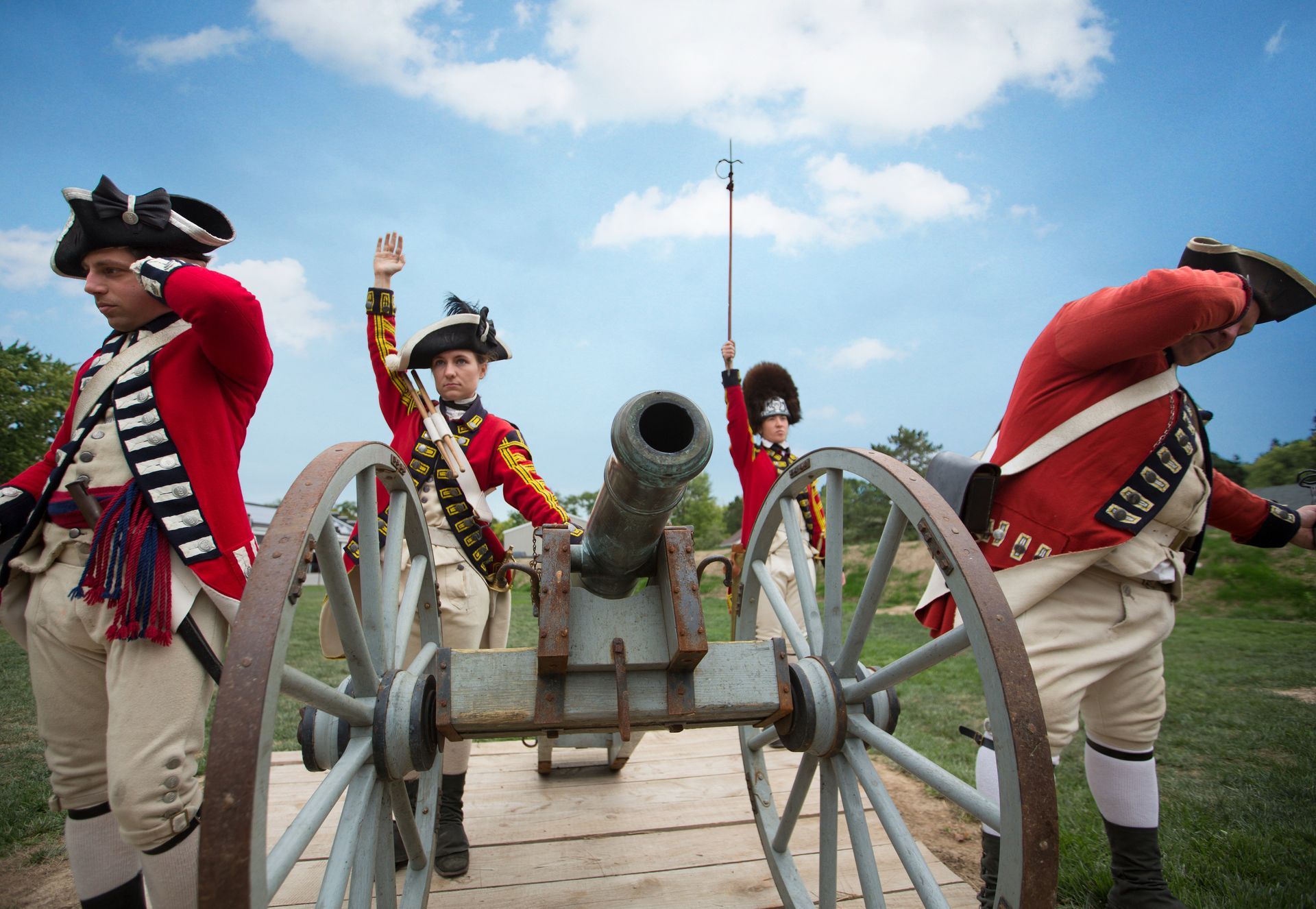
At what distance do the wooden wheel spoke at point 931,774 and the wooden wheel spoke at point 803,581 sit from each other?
305 millimetres

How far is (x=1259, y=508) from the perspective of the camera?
2.58 metres

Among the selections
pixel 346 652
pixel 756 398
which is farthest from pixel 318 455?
pixel 756 398

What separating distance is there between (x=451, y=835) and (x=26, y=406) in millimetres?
22093

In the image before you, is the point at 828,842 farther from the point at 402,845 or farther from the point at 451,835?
the point at 402,845

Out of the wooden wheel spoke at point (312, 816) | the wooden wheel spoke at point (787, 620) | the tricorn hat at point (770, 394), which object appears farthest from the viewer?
the tricorn hat at point (770, 394)

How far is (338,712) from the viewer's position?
162cm

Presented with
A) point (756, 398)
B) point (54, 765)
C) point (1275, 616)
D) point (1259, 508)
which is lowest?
point (1275, 616)

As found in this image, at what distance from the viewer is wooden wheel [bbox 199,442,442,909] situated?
3.60ft

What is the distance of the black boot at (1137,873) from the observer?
2148 mm

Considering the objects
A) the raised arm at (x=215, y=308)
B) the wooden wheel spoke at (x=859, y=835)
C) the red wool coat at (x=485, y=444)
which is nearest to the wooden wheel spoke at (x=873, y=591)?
the wooden wheel spoke at (x=859, y=835)

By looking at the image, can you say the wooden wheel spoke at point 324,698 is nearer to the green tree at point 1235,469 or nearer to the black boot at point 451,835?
the black boot at point 451,835

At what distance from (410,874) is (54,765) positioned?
0.94 metres

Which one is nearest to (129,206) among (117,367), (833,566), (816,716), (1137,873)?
(117,367)

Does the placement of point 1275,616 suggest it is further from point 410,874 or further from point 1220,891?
point 410,874
